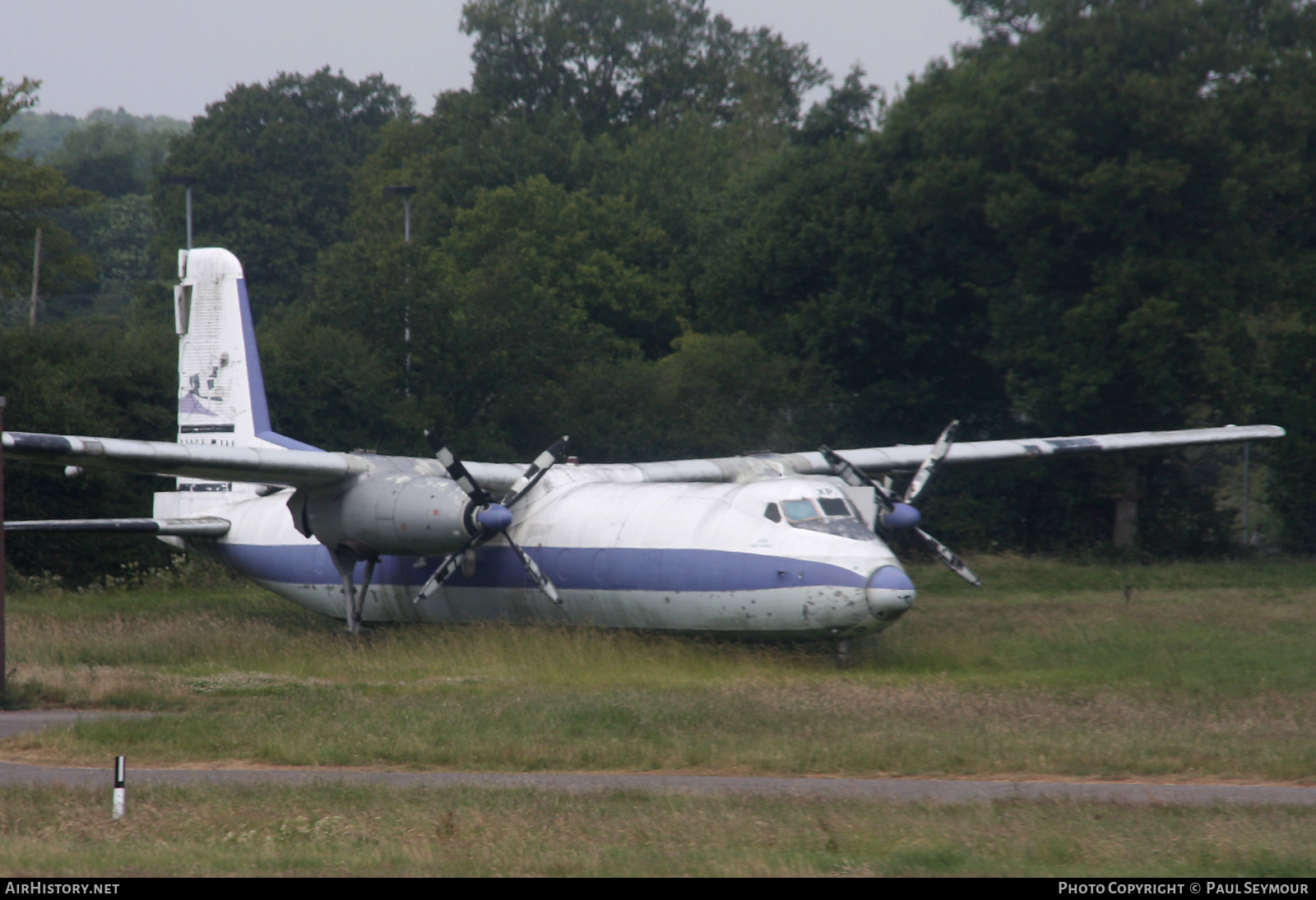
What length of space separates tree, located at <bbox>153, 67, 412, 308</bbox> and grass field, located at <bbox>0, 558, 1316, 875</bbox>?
52.7 m

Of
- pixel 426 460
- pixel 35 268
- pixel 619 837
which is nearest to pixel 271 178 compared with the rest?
pixel 35 268

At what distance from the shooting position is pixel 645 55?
82.0 meters

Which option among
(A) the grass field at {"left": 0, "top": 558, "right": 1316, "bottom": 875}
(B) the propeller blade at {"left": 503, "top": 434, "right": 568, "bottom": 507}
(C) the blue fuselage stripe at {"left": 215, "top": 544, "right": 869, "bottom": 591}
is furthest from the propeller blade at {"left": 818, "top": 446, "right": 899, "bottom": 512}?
(B) the propeller blade at {"left": 503, "top": 434, "right": 568, "bottom": 507}

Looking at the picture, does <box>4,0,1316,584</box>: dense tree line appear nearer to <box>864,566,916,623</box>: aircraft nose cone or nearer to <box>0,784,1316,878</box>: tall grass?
<box>864,566,916,623</box>: aircraft nose cone

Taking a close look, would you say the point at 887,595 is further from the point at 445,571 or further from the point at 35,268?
the point at 35,268

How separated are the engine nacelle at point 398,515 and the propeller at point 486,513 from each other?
138 millimetres

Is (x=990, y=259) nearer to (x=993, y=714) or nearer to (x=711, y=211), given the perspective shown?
(x=711, y=211)

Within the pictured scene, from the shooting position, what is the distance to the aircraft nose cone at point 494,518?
21578mm

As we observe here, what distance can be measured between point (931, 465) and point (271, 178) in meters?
63.8

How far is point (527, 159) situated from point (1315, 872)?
61.4 m

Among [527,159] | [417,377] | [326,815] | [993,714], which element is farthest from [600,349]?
[326,815]

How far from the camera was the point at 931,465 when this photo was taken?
24.8 meters

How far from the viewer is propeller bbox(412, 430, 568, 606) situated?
70.9 feet

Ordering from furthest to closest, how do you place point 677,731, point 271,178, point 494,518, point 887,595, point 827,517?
point 271,178 < point 494,518 < point 827,517 < point 887,595 < point 677,731
